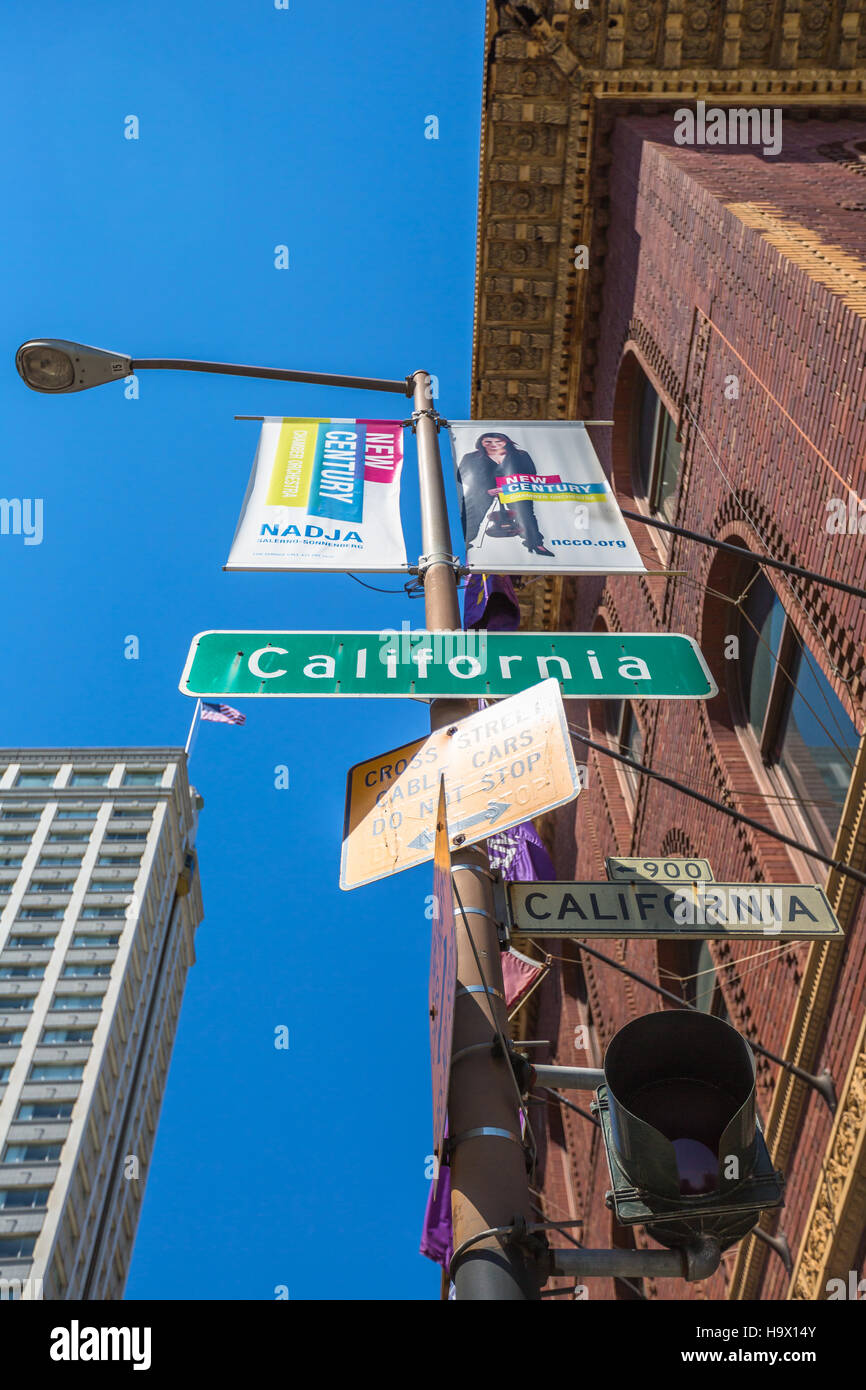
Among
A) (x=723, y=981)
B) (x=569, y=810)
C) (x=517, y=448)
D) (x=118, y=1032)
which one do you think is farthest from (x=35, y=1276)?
(x=517, y=448)

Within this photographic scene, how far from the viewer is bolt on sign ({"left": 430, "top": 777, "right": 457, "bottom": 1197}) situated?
147 inches

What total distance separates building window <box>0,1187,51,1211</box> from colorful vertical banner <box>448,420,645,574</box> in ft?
217

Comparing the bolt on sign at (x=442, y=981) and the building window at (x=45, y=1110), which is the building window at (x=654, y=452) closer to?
the bolt on sign at (x=442, y=981)

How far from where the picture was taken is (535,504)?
7.75m

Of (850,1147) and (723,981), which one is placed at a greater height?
(723,981)

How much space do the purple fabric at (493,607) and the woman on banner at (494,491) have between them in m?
0.63

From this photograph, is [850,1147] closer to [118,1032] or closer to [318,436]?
[318,436]

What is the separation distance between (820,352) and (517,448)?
3086 millimetres

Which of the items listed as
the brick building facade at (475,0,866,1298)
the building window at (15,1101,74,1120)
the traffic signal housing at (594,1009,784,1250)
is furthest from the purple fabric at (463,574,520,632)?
the building window at (15,1101,74,1120)

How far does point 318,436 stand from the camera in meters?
8.75

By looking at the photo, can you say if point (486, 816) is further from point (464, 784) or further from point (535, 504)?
point (535, 504)

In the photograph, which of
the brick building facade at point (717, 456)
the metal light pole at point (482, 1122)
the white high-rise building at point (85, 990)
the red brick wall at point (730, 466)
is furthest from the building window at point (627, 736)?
the white high-rise building at point (85, 990)

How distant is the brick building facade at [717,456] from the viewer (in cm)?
889

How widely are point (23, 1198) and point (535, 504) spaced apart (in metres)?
67.5
